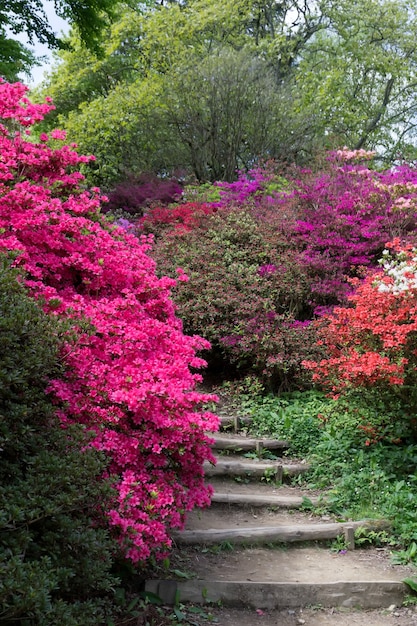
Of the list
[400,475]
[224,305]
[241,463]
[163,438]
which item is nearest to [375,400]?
[400,475]

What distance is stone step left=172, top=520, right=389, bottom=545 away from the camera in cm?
408

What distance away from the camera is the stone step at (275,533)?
13.4 feet

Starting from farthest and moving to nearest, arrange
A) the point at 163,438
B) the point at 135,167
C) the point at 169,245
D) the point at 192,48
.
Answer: the point at 135,167 < the point at 192,48 < the point at 169,245 < the point at 163,438

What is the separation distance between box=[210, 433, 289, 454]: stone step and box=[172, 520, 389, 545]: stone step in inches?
45.2

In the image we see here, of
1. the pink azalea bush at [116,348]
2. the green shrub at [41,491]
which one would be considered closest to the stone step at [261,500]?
the pink azalea bush at [116,348]

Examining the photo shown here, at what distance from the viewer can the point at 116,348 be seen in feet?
Result: 11.1

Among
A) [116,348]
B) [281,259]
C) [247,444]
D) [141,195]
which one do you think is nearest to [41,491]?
[116,348]

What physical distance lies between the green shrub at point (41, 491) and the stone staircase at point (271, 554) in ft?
3.23

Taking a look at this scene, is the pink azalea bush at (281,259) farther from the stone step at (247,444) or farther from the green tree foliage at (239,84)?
the green tree foliage at (239,84)

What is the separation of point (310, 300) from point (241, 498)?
3.46m

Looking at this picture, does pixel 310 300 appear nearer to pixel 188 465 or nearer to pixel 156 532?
pixel 188 465

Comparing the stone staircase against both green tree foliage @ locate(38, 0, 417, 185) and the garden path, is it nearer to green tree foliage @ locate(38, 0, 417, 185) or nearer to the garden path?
the garden path

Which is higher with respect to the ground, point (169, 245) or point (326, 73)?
point (326, 73)

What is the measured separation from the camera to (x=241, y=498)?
4727 millimetres
